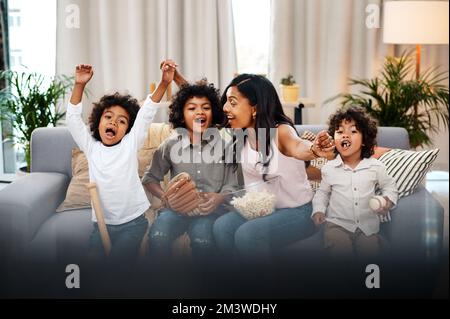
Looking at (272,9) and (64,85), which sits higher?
(272,9)

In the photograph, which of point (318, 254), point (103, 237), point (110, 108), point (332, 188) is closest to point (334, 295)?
point (318, 254)

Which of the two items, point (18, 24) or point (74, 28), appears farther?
point (18, 24)

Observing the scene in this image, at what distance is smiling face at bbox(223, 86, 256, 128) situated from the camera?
2.00 m

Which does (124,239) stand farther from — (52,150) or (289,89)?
(289,89)

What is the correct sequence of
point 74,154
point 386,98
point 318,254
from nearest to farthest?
1. point 318,254
2. point 74,154
3. point 386,98

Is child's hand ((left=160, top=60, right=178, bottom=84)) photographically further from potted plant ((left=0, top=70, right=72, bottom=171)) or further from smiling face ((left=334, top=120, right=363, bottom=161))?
potted plant ((left=0, top=70, right=72, bottom=171))

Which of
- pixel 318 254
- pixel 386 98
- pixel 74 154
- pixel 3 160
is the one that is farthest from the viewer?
pixel 3 160

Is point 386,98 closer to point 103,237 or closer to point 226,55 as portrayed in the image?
point 226,55

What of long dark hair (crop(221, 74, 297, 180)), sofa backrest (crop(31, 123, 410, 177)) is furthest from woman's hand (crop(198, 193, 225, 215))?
sofa backrest (crop(31, 123, 410, 177))

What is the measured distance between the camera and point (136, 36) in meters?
2.40

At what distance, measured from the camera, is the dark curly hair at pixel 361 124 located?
6.64 ft

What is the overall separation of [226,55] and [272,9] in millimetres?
319

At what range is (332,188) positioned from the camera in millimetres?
2043

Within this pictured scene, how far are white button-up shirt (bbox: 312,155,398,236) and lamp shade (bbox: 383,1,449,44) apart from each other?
0.42m
